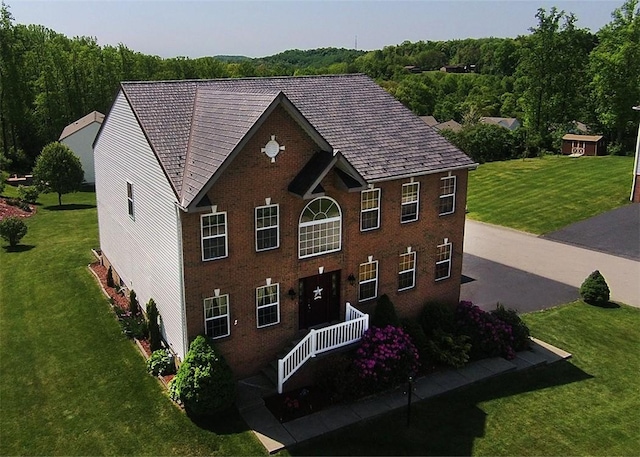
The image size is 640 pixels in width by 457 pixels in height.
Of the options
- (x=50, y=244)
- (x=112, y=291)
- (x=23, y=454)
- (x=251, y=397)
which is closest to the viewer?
(x=23, y=454)

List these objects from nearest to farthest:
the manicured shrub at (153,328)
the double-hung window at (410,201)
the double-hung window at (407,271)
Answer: the manicured shrub at (153,328) < the double-hung window at (410,201) < the double-hung window at (407,271)

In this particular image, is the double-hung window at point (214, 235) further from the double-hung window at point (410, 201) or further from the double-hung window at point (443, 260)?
the double-hung window at point (443, 260)

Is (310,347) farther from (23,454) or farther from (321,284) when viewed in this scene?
(23,454)

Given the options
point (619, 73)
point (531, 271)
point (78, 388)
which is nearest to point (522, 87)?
point (619, 73)

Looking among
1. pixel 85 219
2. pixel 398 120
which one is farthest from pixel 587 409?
pixel 85 219

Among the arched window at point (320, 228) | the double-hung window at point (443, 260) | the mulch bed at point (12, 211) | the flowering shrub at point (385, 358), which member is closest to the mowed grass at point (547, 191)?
the double-hung window at point (443, 260)
